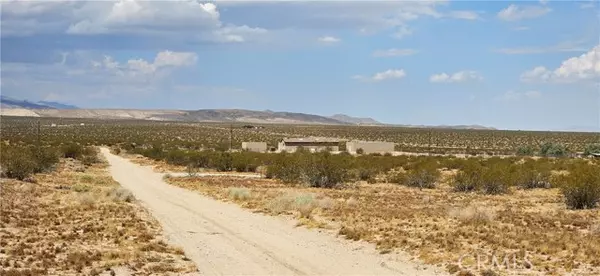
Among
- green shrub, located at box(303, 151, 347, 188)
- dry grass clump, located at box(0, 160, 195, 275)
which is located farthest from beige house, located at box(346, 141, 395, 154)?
dry grass clump, located at box(0, 160, 195, 275)

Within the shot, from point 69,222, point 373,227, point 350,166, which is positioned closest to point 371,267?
point 373,227

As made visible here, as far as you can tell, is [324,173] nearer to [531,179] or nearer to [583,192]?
[531,179]

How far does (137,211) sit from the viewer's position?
2936cm

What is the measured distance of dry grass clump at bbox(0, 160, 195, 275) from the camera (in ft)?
56.5

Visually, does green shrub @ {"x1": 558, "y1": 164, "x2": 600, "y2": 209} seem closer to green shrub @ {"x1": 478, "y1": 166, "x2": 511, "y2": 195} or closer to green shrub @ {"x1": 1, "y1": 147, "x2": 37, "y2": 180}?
green shrub @ {"x1": 478, "y1": 166, "x2": 511, "y2": 195}

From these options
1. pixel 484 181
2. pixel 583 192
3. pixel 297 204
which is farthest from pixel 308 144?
pixel 297 204

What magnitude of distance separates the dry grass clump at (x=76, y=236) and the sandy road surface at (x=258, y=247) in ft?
2.89

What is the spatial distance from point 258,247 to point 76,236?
19.2 feet

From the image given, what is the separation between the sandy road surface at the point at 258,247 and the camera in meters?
17.3

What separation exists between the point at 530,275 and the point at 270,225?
11.7 m

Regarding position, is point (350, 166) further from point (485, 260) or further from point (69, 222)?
point (485, 260)

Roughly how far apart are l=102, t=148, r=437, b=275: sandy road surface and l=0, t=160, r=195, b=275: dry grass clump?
881mm

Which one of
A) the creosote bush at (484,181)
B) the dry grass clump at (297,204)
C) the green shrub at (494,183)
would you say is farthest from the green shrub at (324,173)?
the dry grass clump at (297,204)

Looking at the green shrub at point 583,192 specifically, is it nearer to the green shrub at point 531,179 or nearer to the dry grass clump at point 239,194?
the green shrub at point 531,179
